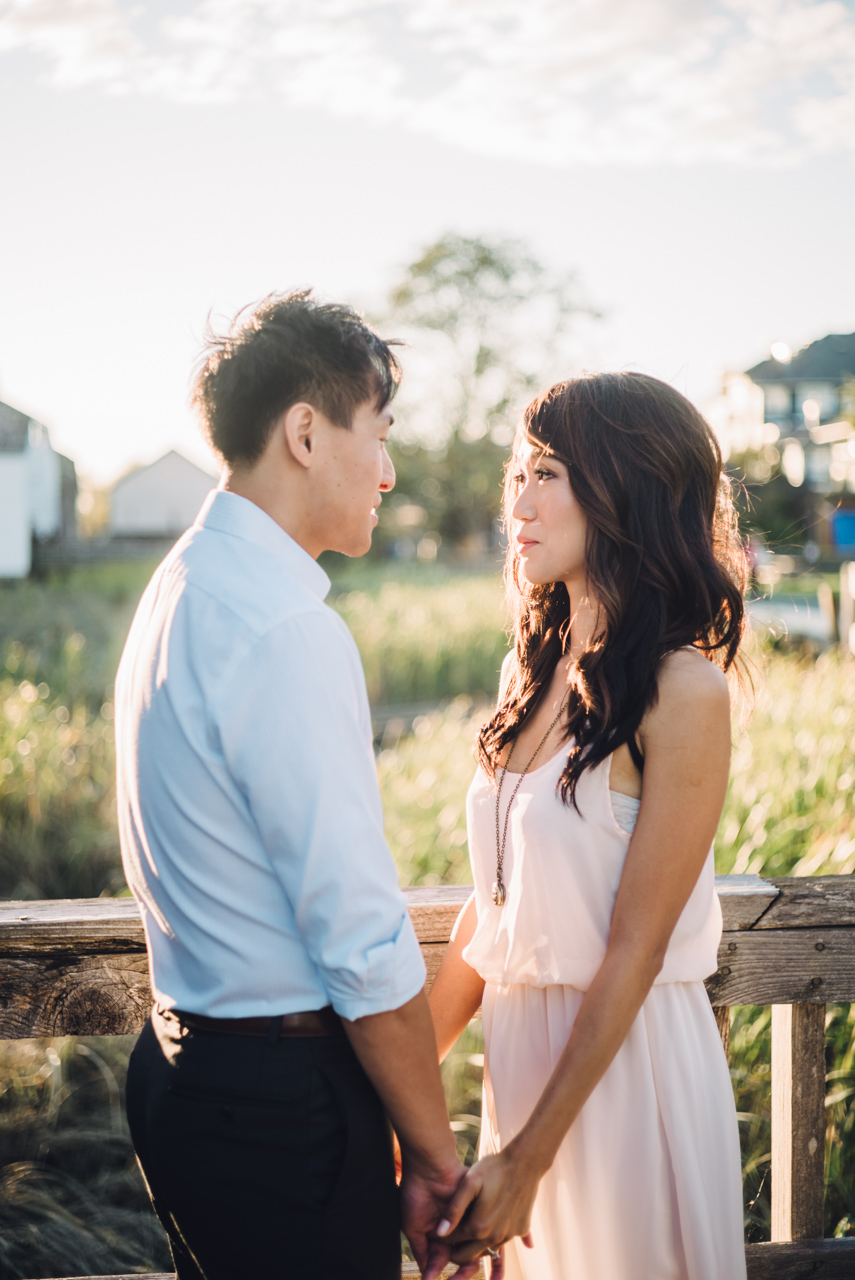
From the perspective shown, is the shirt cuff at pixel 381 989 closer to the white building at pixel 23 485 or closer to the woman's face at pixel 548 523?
the woman's face at pixel 548 523

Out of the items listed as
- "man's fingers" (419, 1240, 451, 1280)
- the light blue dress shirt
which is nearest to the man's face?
the light blue dress shirt

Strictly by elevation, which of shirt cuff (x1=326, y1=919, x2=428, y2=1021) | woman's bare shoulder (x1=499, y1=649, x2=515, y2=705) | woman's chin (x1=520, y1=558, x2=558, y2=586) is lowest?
shirt cuff (x1=326, y1=919, x2=428, y2=1021)

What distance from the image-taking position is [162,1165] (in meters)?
1.22

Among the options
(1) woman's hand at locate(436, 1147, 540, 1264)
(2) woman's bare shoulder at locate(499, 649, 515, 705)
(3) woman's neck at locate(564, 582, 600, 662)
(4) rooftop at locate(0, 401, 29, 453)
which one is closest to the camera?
(1) woman's hand at locate(436, 1147, 540, 1264)

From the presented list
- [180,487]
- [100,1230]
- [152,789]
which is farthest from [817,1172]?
[180,487]

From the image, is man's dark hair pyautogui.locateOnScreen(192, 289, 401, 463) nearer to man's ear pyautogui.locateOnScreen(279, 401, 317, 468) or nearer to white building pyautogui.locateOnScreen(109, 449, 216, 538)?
man's ear pyautogui.locateOnScreen(279, 401, 317, 468)

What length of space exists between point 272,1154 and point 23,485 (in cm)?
783

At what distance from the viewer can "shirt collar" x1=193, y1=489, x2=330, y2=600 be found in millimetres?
1234

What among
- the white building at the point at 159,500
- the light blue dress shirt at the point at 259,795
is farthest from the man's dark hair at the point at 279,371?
the white building at the point at 159,500

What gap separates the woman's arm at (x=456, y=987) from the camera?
1.65 meters

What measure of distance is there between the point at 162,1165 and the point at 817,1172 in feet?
4.00

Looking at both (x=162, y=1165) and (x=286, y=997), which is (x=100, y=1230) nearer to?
(x=162, y=1165)

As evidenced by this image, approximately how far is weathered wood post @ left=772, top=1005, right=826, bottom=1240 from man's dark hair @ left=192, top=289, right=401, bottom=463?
138cm

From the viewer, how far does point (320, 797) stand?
1.10 m
